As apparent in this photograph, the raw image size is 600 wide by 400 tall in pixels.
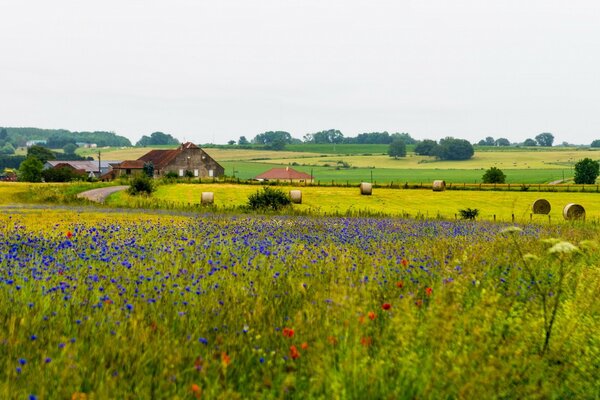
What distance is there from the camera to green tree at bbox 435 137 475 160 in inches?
6791

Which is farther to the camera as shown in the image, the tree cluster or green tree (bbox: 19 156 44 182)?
the tree cluster

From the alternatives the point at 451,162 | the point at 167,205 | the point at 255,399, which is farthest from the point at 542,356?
the point at 451,162

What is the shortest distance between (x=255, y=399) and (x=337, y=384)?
2.46ft

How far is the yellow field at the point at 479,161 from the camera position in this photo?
5950 inches

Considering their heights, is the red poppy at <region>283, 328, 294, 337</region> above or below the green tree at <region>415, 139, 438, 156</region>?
below

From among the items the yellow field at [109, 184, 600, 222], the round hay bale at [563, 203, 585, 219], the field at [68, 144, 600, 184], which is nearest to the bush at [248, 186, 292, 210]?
the yellow field at [109, 184, 600, 222]

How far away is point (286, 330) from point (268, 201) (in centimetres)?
2906

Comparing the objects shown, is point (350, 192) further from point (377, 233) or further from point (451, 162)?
point (451, 162)

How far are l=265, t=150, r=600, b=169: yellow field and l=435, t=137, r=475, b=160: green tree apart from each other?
2.54 metres

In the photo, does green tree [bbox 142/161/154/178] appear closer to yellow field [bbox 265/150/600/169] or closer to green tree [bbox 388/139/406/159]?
yellow field [bbox 265/150/600/169]

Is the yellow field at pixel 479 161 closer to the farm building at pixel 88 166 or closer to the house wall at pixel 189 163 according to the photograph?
the farm building at pixel 88 166

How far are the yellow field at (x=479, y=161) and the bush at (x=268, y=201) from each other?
123m

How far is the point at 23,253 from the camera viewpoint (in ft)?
31.7

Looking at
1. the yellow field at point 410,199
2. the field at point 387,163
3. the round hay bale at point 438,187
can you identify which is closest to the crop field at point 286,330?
the yellow field at point 410,199
